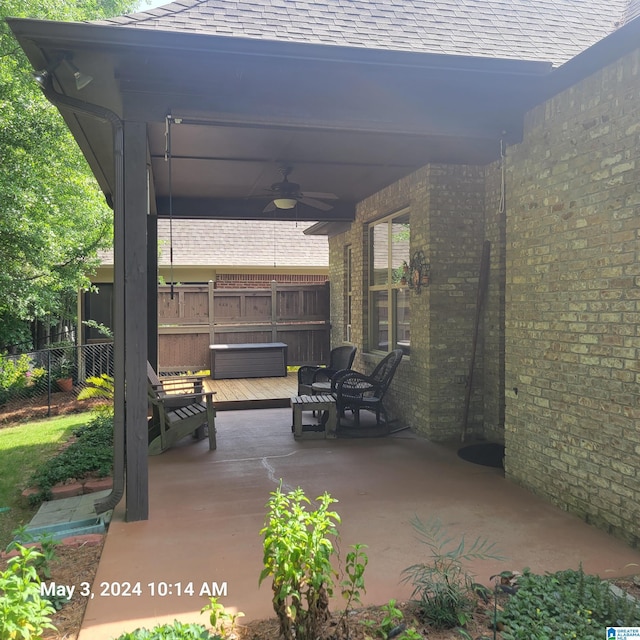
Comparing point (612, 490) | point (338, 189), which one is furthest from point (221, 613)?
point (338, 189)

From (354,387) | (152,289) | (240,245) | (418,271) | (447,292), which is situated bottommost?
(354,387)

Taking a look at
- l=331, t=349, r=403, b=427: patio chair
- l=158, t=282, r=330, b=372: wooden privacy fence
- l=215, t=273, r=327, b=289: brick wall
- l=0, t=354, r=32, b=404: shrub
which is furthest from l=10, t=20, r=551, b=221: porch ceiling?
l=215, t=273, r=327, b=289: brick wall

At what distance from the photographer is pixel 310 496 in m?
4.26

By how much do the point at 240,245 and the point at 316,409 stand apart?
28.9 feet

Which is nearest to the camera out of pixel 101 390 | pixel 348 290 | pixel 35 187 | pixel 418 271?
pixel 418 271

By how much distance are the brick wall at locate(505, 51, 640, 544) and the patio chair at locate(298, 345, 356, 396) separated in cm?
343

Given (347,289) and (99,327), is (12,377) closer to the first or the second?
(99,327)

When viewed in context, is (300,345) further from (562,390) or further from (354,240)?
(562,390)

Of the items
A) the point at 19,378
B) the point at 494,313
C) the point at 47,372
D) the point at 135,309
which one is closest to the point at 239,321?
the point at 47,372

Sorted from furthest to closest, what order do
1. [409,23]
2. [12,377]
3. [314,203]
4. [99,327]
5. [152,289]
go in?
[99,327] < [12,377] < [152,289] < [314,203] < [409,23]

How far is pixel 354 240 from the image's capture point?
8.62m

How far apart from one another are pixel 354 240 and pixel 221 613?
22.6 feet

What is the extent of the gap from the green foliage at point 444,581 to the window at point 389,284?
11.6 ft

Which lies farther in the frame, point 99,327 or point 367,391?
point 99,327
